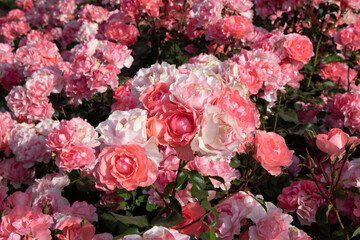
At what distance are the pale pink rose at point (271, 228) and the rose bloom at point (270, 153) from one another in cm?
15

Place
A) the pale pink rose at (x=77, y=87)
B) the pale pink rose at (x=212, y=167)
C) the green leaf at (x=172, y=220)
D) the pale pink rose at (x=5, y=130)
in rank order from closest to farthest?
the green leaf at (x=172, y=220), the pale pink rose at (x=212, y=167), the pale pink rose at (x=5, y=130), the pale pink rose at (x=77, y=87)

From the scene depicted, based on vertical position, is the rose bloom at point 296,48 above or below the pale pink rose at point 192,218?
above

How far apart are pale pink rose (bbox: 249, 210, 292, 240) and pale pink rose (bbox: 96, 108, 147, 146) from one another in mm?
518

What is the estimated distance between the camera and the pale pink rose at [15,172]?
6.35 feet

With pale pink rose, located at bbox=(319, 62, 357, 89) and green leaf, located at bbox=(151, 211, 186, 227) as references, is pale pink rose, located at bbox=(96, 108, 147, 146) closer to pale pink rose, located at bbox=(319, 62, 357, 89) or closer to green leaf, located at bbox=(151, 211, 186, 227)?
green leaf, located at bbox=(151, 211, 186, 227)

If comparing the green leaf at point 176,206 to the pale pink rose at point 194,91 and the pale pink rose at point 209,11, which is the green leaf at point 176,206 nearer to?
the pale pink rose at point 194,91

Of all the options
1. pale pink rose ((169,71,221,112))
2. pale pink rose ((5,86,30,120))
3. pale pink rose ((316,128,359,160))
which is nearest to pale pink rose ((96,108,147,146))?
pale pink rose ((169,71,221,112))

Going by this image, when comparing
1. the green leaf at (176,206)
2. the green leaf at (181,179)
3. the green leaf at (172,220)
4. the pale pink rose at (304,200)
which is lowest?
the pale pink rose at (304,200)

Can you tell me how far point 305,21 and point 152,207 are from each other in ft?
7.19

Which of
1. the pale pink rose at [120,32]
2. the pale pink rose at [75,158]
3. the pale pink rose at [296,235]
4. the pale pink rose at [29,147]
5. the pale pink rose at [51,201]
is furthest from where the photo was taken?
the pale pink rose at [120,32]

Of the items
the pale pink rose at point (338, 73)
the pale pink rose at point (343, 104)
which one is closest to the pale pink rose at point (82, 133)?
the pale pink rose at point (343, 104)

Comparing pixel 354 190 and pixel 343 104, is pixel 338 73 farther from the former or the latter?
pixel 354 190

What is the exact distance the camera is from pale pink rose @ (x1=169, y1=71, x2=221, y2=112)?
0.90 meters

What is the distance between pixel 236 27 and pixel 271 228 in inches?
54.3
